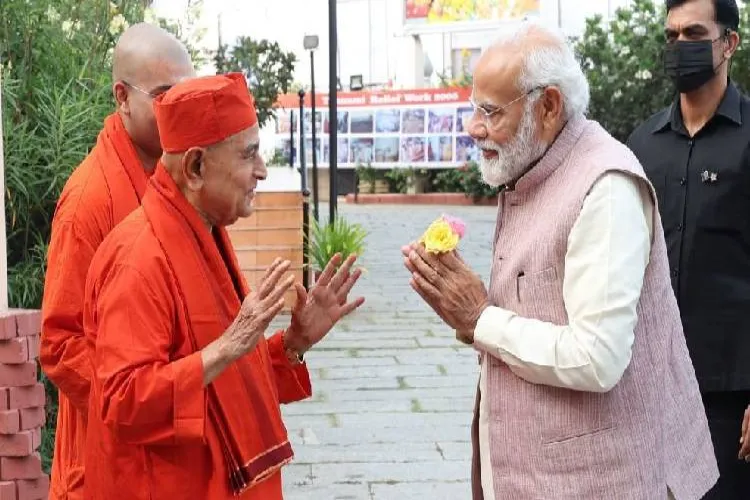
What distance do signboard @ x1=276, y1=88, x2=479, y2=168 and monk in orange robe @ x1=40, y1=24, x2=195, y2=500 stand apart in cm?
2187

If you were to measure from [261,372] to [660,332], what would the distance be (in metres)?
0.93

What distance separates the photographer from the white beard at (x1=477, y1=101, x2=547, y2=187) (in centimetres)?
261

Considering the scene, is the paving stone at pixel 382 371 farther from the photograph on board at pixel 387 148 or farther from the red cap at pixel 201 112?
the photograph on board at pixel 387 148

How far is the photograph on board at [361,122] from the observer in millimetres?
26484

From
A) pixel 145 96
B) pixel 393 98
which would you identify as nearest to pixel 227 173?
pixel 145 96

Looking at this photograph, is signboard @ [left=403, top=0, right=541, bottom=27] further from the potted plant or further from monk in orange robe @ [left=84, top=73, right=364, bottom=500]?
monk in orange robe @ [left=84, top=73, right=364, bottom=500]

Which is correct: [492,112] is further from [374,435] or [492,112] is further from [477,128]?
[374,435]

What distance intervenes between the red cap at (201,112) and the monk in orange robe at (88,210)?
1.85ft

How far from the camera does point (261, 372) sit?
2635 mm

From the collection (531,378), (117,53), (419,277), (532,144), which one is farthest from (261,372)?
(117,53)

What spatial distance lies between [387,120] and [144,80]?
76.4ft

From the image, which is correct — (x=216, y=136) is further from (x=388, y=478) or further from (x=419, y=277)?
(x=388, y=478)

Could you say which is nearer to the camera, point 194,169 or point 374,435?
point 194,169

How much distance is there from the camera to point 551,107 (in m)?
2.61
